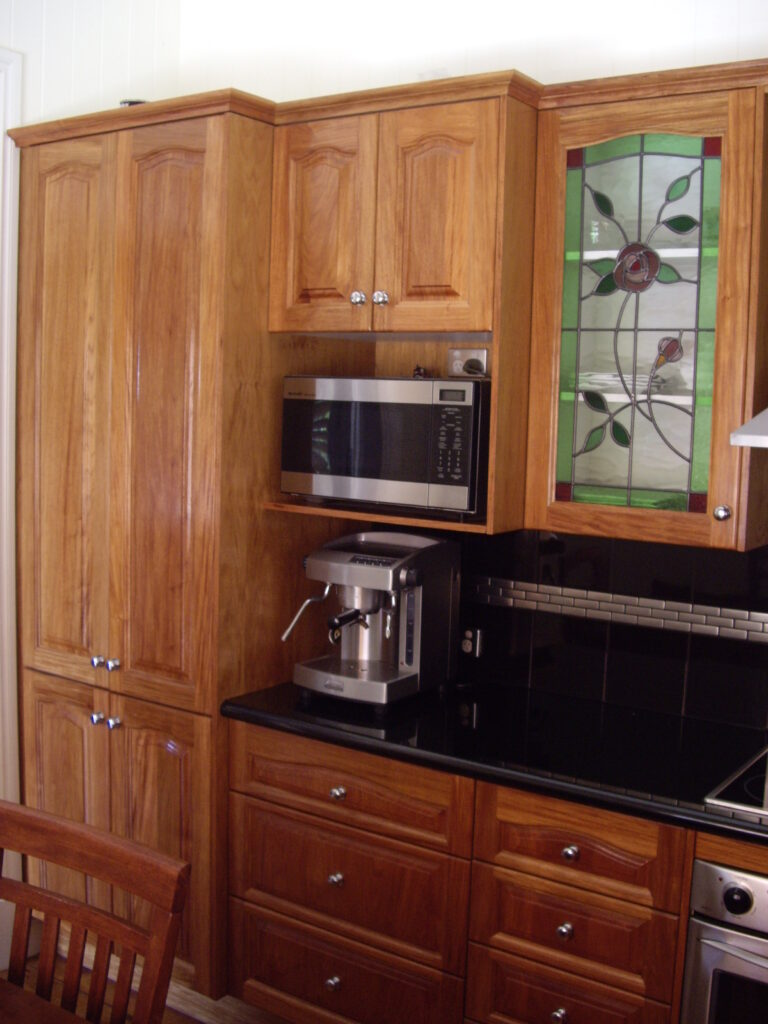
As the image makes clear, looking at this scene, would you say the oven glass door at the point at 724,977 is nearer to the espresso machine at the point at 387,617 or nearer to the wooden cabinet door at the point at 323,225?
the espresso machine at the point at 387,617

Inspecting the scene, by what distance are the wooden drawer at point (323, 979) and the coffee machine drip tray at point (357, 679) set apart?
53 cm

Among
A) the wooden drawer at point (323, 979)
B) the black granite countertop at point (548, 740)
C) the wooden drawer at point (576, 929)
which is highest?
the black granite countertop at point (548, 740)

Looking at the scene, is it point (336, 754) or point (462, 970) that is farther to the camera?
point (336, 754)

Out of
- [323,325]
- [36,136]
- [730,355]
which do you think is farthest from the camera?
[36,136]

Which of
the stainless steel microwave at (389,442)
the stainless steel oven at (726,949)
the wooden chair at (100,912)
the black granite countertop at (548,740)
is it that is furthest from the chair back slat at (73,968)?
the stainless steel microwave at (389,442)

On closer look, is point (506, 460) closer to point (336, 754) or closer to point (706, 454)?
point (706, 454)

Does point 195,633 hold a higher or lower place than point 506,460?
lower

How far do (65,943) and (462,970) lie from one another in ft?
4.37

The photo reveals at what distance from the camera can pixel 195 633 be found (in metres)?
2.62

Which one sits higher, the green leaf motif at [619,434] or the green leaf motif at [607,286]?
the green leaf motif at [607,286]

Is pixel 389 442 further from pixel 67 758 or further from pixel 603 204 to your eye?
pixel 67 758

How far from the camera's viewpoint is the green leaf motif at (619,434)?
92.4 inches

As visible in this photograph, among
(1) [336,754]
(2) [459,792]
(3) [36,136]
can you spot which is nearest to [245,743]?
(1) [336,754]

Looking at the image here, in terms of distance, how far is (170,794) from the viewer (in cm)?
271
